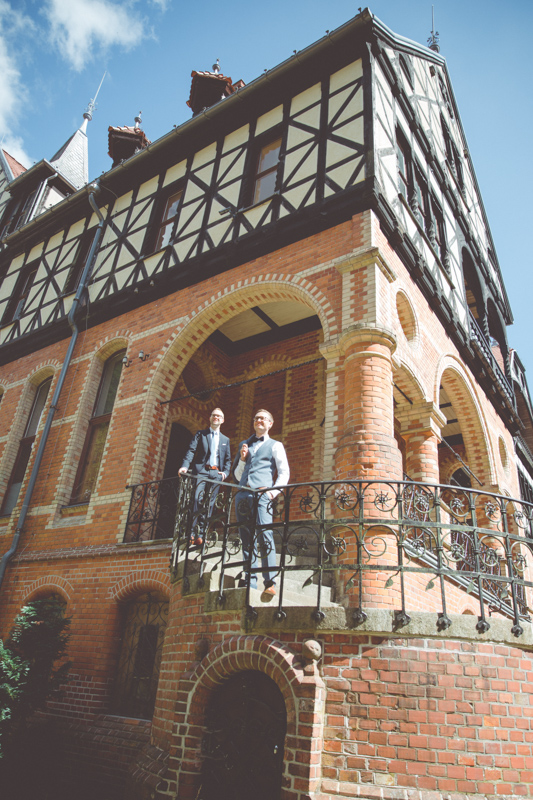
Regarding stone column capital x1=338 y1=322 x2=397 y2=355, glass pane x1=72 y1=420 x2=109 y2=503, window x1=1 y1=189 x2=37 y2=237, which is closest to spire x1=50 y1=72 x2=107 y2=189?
window x1=1 y1=189 x2=37 y2=237

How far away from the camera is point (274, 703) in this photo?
169 inches

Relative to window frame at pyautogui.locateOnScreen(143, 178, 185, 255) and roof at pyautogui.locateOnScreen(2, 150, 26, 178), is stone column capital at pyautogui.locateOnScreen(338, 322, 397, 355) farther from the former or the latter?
roof at pyautogui.locateOnScreen(2, 150, 26, 178)

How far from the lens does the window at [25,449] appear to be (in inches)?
438

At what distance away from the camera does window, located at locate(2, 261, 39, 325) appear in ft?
47.0

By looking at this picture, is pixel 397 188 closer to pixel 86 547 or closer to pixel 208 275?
pixel 208 275

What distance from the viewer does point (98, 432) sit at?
407 inches

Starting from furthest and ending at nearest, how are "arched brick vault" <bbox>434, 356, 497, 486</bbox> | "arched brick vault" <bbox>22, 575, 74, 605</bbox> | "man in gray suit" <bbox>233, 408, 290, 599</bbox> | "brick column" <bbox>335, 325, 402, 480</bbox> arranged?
"arched brick vault" <bbox>434, 356, 497, 486</bbox> < "arched brick vault" <bbox>22, 575, 74, 605</bbox> < "brick column" <bbox>335, 325, 402, 480</bbox> < "man in gray suit" <bbox>233, 408, 290, 599</bbox>

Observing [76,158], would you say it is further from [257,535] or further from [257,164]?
[257,535]

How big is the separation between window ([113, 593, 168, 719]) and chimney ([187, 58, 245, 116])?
440 inches

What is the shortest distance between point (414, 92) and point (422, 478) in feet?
28.5

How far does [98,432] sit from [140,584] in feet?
12.1

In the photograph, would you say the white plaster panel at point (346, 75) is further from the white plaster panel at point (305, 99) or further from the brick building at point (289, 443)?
the white plaster panel at point (305, 99)

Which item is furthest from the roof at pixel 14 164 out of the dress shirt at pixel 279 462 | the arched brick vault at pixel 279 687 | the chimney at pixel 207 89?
the arched brick vault at pixel 279 687

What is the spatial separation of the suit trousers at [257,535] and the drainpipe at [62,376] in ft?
21.1
